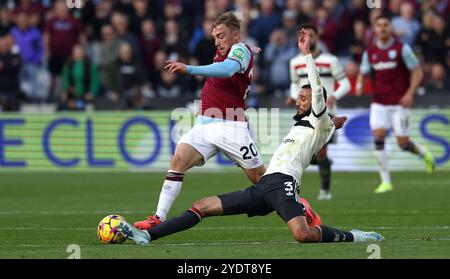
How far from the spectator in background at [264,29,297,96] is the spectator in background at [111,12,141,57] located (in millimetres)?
3147

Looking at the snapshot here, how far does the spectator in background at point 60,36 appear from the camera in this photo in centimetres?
2734

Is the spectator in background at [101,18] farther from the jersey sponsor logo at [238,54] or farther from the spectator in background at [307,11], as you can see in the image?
the jersey sponsor logo at [238,54]

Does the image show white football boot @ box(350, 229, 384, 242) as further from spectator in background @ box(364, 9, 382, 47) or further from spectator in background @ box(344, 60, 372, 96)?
spectator in background @ box(364, 9, 382, 47)

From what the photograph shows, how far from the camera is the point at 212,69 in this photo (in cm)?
1236

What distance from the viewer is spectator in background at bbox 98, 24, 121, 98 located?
2705cm

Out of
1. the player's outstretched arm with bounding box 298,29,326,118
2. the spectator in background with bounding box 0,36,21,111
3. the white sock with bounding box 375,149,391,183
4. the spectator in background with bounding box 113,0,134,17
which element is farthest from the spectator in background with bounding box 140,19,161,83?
the player's outstretched arm with bounding box 298,29,326,118

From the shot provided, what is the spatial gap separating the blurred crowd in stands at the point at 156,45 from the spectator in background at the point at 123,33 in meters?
0.03

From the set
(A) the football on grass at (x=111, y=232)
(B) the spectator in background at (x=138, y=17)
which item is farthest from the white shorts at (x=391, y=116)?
(B) the spectator in background at (x=138, y=17)

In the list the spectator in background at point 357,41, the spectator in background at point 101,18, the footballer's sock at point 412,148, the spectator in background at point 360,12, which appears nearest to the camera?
the footballer's sock at point 412,148

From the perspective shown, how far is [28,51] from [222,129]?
15.1 m

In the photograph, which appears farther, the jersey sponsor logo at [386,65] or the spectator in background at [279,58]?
the spectator in background at [279,58]
